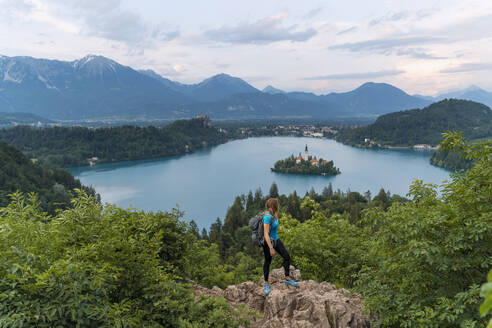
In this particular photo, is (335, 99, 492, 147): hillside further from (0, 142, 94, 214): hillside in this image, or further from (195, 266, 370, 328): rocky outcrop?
(195, 266, 370, 328): rocky outcrop

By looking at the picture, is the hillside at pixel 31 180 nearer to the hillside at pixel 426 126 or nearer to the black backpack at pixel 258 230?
the black backpack at pixel 258 230

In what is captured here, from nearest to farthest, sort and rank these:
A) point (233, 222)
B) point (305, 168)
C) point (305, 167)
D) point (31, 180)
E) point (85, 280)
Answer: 1. point (85, 280)
2. point (233, 222)
3. point (31, 180)
4. point (305, 168)
5. point (305, 167)

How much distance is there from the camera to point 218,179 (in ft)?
245

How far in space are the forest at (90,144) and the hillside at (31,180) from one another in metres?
37.9

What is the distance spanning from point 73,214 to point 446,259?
19.0 ft

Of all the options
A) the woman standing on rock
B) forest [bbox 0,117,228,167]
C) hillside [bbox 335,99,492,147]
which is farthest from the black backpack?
hillside [bbox 335,99,492,147]

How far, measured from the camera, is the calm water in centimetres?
5825

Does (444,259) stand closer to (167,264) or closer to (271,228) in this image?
(271,228)

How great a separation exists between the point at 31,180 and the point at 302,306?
5981cm

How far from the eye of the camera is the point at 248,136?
180 m

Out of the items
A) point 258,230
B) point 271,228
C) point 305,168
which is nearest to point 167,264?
point 258,230

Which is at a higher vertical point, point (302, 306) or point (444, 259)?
point (444, 259)

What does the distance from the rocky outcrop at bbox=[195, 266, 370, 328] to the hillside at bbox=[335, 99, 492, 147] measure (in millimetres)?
140668

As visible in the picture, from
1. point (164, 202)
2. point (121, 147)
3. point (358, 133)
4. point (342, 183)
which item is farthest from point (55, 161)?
point (358, 133)
